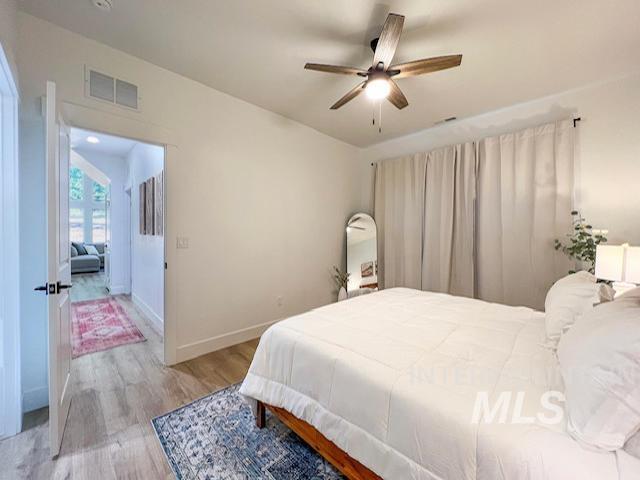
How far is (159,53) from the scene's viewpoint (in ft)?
7.09

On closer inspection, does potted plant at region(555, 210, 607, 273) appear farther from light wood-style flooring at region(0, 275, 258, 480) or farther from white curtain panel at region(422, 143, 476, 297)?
light wood-style flooring at region(0, 275, 258, 480)

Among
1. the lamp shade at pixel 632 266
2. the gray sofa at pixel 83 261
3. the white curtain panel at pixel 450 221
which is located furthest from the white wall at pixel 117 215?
the lamp shade at pixel 632 266

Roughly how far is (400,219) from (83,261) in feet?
25.0

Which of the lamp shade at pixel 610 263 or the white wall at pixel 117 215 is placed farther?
the white wall at pixel 117 215

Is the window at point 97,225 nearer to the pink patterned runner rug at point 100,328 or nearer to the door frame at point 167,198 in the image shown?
the pink patterned runner rug at point 100,328

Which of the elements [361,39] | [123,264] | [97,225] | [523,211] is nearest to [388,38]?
[361,39]

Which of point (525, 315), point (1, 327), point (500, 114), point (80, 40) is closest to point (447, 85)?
point (500, 114)

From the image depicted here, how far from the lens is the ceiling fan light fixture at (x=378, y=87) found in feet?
6.14

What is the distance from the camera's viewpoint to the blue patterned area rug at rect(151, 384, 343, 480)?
1.41 m

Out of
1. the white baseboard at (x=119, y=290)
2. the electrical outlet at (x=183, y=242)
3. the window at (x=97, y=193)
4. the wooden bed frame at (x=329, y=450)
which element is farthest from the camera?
the window at (x=97, y=193)

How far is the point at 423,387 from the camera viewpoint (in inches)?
41.0

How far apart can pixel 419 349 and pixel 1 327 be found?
8.09ft

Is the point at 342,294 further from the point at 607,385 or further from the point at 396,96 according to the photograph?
the point at 607,385

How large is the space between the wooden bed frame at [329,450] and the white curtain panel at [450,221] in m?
2.54
